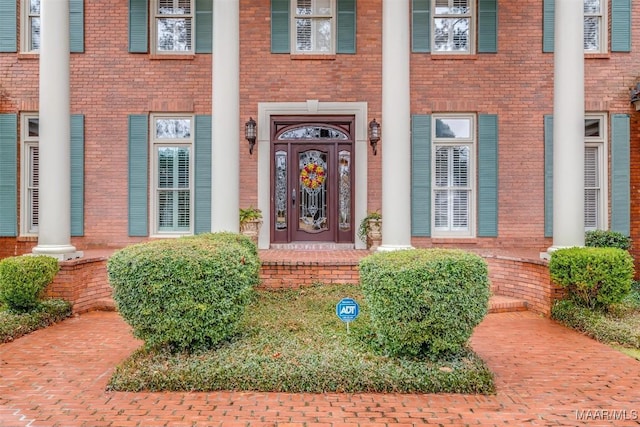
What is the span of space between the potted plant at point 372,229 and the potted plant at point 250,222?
2.15 meters

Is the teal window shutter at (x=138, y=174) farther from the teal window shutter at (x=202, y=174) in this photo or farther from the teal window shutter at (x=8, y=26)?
the teal window shutter at (x=8, y=26)

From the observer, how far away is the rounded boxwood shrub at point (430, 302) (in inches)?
154

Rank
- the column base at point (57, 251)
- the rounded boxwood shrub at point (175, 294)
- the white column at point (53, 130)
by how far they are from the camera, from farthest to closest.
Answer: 1. the white column at point (53, 130)
2. the column base at point (57, 251)
3. the rounded boxwood shrub at point (175, 294)

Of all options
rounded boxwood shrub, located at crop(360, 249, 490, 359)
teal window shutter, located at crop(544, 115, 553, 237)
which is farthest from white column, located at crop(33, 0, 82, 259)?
teal window shutter, located at crop(544, 115, 553, 237)

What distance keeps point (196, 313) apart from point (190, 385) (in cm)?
63

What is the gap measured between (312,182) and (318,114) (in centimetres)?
144

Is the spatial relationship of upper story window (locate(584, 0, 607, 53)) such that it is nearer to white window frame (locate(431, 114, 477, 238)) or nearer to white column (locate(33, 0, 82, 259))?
white window frame (locate(431, 114, 477, 238))

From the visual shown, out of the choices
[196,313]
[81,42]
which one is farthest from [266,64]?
[196,313]

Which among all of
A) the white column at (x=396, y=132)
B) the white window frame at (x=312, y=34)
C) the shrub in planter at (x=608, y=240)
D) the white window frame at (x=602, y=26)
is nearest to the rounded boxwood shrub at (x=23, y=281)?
the white column at (x=396, y=132)

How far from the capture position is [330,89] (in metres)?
9.20

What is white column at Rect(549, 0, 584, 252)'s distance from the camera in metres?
6.62

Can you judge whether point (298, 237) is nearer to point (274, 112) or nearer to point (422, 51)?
point (274, 112)

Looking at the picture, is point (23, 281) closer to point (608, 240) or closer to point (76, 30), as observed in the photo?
point (76, 30)

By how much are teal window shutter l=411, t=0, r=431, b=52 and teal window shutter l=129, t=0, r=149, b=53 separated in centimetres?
Answer: 551
